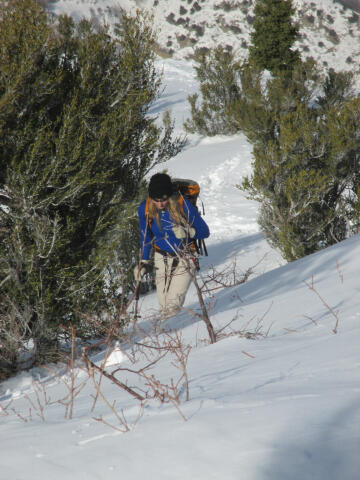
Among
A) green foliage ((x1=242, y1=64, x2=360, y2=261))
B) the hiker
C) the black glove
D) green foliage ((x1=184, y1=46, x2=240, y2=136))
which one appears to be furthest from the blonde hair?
green foliage ((x1=184, y1=46, x2=240, y2=136))

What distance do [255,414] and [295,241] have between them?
9849 millimetres

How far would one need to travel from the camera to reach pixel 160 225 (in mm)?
4598

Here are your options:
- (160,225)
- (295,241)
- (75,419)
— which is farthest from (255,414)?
(295,241)

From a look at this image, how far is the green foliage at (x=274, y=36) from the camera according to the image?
2181 centimetres

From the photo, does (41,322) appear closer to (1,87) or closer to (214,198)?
(1,87)

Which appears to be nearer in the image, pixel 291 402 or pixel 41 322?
pixel 291 402

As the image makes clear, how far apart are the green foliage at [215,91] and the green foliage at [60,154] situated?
17362mm

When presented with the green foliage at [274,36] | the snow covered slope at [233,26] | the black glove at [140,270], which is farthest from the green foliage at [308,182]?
the snow covered slope at [233,26]

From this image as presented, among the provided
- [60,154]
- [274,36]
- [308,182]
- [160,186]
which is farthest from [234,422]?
[274,36]

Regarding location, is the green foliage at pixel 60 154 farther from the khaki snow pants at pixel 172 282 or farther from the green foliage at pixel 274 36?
the green foliage at pixel 274 36

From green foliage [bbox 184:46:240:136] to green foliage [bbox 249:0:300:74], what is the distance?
1732 millimetres

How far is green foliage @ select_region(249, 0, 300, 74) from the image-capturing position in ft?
71.6

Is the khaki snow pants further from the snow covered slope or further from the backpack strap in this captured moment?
the snow covered slope

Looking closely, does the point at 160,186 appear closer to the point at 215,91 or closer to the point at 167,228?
the point at 167,228
